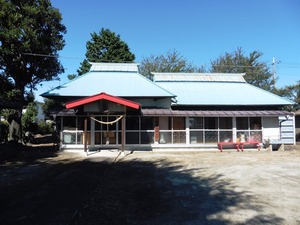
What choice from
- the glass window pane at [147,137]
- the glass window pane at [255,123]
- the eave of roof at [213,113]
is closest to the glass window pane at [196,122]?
the eave of roof at [213,113]

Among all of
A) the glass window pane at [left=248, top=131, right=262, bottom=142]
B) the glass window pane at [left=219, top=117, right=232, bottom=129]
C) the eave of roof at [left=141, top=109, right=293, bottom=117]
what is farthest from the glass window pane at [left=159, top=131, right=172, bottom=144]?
the glass window pane at [left=248, top=131, right=262, bottom=142]

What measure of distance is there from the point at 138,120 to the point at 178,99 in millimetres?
3137

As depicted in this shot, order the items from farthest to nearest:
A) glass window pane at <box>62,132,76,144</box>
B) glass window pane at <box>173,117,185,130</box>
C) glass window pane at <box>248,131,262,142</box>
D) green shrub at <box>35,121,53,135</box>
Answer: green shrub at <box>35,121,53,135</box> → glass window pane at <box>248,131,262,142</box> → glass window pane at <box>173,117,185,130</box> → glass window pane at <box>62,132,76,144</box>

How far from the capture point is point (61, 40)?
750 inches

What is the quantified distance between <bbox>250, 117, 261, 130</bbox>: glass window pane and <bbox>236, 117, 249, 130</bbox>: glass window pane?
341mm

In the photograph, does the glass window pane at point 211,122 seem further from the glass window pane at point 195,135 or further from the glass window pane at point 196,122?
the glass window pane at point 195,135

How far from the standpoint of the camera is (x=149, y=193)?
7254 millimetres

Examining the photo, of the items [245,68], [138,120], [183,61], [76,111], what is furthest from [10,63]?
[245,68]

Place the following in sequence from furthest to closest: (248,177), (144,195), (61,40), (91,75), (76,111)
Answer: (91,75), (61,40), (76,111), (248,177), (144,195)

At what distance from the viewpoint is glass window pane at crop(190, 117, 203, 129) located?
18.1 meters

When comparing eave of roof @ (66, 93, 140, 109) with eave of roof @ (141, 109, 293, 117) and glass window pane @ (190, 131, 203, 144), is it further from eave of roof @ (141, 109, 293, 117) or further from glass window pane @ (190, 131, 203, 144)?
glass window pane @ (190, 131, 203, 144)

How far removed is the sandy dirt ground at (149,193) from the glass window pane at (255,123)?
6.53 metres

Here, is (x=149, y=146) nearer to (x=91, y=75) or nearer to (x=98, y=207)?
(x=91, y=75)

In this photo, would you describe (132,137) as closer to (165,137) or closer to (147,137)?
(147,137)
